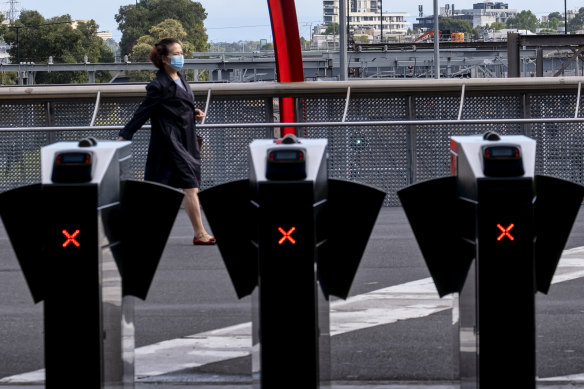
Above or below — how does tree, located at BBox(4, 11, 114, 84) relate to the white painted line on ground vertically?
above

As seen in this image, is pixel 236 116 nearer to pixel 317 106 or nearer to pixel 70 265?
pixel 317 106

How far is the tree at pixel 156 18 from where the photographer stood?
124m

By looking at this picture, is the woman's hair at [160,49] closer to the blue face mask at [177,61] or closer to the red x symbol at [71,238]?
the blue face mask at [177,61]

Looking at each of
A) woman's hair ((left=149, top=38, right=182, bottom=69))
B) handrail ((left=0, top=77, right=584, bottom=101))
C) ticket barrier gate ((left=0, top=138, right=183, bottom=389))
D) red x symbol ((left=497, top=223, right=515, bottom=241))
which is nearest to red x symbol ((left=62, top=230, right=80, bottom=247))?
ticket barrier gate ((left=0, top=138, right=183, bottom=389))

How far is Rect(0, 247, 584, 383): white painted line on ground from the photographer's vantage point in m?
5.72

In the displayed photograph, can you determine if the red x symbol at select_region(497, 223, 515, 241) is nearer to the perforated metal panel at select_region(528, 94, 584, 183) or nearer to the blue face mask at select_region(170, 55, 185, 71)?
the blue face mask at select_region(170, 55, 185, 71)

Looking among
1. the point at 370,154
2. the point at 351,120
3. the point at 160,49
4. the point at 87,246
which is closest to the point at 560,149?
the point at 370,154

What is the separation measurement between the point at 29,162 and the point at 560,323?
7.14 meters

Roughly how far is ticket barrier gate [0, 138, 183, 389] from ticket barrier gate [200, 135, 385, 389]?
307 mm

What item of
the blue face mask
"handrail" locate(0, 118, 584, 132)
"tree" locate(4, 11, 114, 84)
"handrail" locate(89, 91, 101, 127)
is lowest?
"handrail" locate(0, 118, 584, 132)

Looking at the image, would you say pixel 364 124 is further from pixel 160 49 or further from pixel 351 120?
pixel 160 49

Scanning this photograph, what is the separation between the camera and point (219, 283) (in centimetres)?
800

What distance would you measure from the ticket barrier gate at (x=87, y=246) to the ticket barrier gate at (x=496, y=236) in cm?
108

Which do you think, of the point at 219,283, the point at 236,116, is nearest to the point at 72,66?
the point at 236,116
